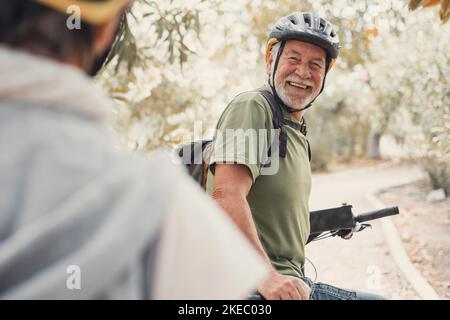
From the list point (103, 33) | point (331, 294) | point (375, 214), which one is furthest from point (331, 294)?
point (103, 33)

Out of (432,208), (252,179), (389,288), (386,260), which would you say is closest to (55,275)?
(252,179)

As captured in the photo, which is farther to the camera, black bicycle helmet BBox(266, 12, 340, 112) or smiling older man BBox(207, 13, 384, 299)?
black bicycle helmet BBox(266, 12, 340, 112)

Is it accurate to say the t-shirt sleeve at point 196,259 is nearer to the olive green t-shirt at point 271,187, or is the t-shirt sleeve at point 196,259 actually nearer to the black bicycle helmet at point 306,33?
the olive green t-shirt at point 271,187

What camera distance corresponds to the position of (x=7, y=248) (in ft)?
2.75

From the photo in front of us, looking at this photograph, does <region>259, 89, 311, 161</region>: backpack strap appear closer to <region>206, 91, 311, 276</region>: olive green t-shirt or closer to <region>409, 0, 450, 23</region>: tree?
<region>206, 91, 311, 276</region>: olive green t-shirt

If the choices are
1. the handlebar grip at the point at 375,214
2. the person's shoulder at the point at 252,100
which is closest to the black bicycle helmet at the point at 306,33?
the person's shoulder at the point at 252,100

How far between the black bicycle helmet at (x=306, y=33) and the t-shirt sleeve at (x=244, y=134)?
41cm

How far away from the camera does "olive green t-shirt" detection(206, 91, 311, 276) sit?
→ 2.48 metres

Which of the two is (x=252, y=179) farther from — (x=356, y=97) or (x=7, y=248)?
(x=356, y=97)

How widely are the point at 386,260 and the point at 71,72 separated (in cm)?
842

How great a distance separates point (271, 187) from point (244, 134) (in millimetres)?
291

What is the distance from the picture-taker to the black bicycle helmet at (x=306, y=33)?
3.00m

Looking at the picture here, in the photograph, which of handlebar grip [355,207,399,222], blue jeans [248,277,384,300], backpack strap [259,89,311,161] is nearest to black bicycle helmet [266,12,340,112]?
backpack strap [259,89,311,161]

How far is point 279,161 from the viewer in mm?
2596
